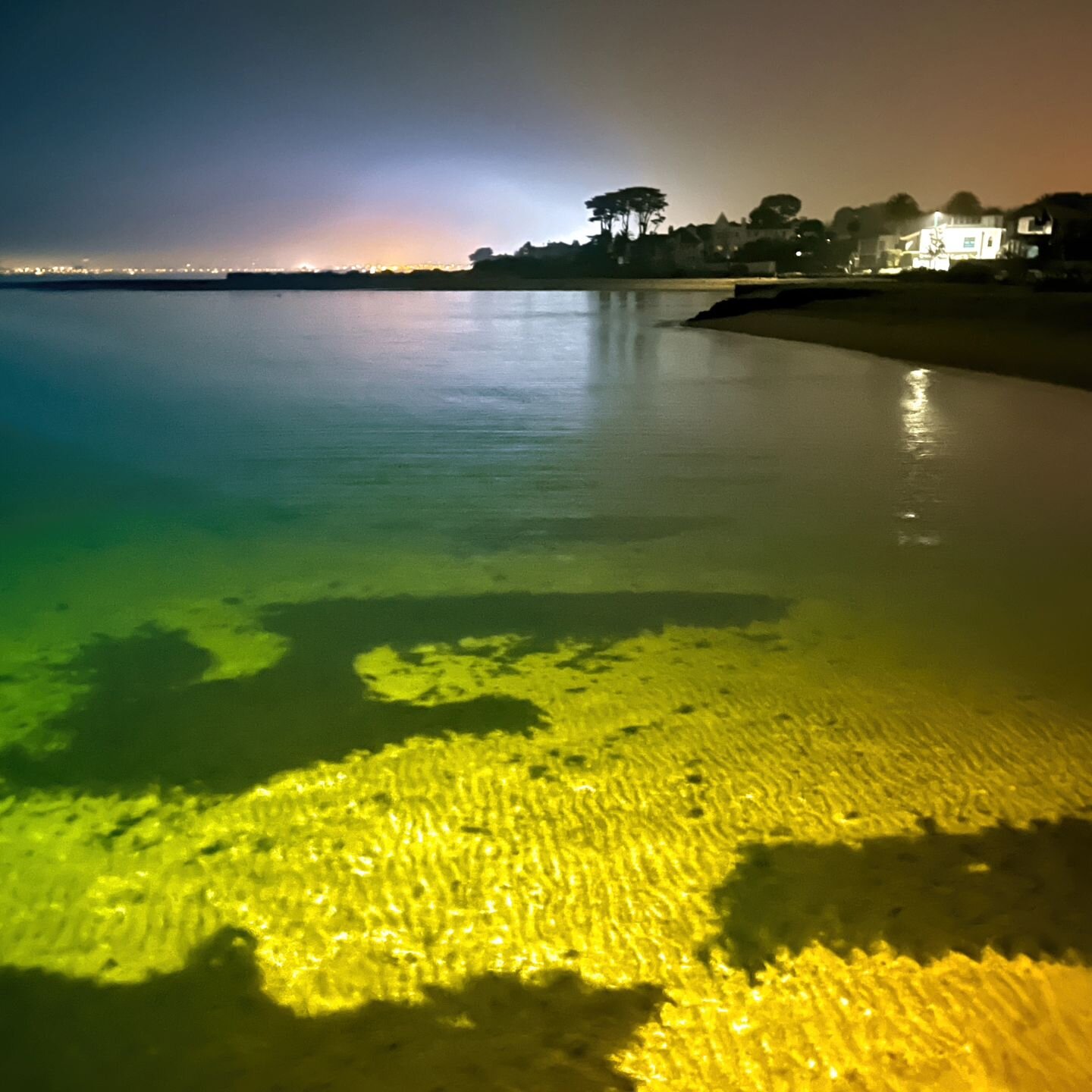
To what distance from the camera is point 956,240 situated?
315 feet

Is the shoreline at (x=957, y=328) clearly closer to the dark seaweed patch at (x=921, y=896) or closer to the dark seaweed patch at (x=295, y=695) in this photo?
the dark seaweed patch at (x=295, y=695)

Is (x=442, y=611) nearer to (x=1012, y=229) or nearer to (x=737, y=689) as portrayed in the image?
(x=737, y=689)

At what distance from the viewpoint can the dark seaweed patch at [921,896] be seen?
362 cm

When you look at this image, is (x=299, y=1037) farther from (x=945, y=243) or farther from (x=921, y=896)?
(x=945, y=243)

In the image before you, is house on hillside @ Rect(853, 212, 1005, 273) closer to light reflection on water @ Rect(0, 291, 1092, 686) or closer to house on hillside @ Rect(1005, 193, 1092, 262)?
house on hillside @ Rect(1005, 193, 1092, 262)

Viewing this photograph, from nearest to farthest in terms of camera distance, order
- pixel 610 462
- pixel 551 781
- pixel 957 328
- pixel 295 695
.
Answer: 1. pixel 551 781
2. pixel 295 695
3. pixel 610 462
4. pixel 957 328

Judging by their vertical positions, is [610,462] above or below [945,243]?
below

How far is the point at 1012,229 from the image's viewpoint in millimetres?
86438

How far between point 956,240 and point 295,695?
10570 centimetres

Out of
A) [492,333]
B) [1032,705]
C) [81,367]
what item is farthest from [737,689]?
[492,333]

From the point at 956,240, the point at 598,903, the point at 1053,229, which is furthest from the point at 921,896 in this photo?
the point at 956,240

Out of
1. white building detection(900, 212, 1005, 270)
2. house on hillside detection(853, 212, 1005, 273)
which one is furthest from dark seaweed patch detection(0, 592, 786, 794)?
white building detection(900, 212, 1005, 270)

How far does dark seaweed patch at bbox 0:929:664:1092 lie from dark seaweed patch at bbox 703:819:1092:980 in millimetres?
638

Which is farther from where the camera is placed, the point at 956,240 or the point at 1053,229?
the point at 956,240
